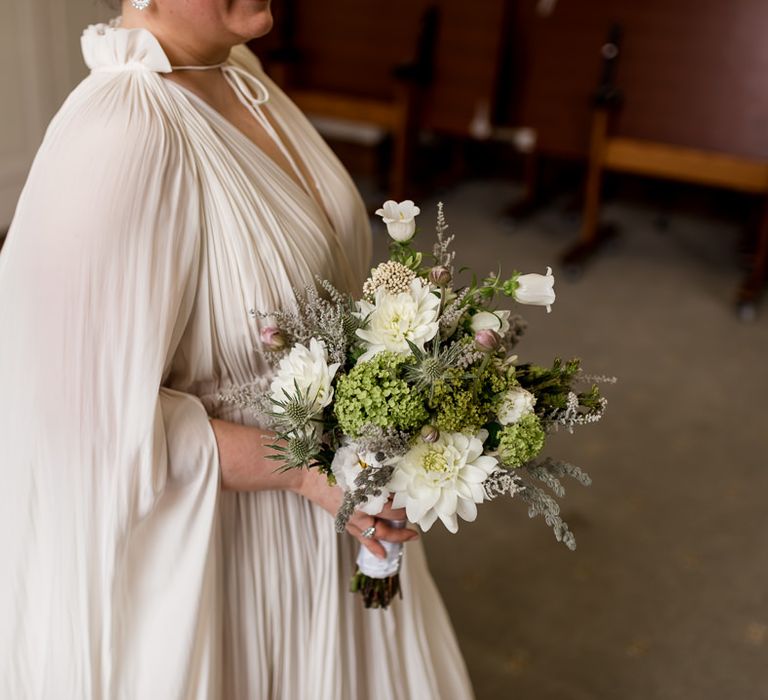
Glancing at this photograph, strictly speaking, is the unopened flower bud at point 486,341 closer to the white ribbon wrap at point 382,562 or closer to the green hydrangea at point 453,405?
the green hydrangea at point 453,405

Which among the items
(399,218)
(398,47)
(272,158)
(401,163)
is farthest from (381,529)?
(398,47)

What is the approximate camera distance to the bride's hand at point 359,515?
50.8 inches

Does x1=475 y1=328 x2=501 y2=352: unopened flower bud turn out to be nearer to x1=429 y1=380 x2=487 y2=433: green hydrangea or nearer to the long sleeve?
x1=429 y1=380 x2=487 y2=433: green hydrangea

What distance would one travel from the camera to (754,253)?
190 inches

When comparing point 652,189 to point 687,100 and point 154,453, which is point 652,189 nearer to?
point 687,100

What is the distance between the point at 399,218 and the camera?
122 centimetres

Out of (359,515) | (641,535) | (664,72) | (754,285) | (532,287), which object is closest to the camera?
(532,287)

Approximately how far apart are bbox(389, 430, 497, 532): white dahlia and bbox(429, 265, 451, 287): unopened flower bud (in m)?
0.18

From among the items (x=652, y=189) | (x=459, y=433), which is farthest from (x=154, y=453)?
(x=652, y=189)

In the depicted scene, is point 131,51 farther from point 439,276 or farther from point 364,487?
point 364,487

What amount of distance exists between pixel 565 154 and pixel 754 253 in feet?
3.40

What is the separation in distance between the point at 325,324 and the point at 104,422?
0.92 ft

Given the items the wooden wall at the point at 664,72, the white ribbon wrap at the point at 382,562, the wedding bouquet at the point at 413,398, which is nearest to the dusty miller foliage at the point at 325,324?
the wedding bouquet at the point at 413,398

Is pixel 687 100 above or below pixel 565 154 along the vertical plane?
above
